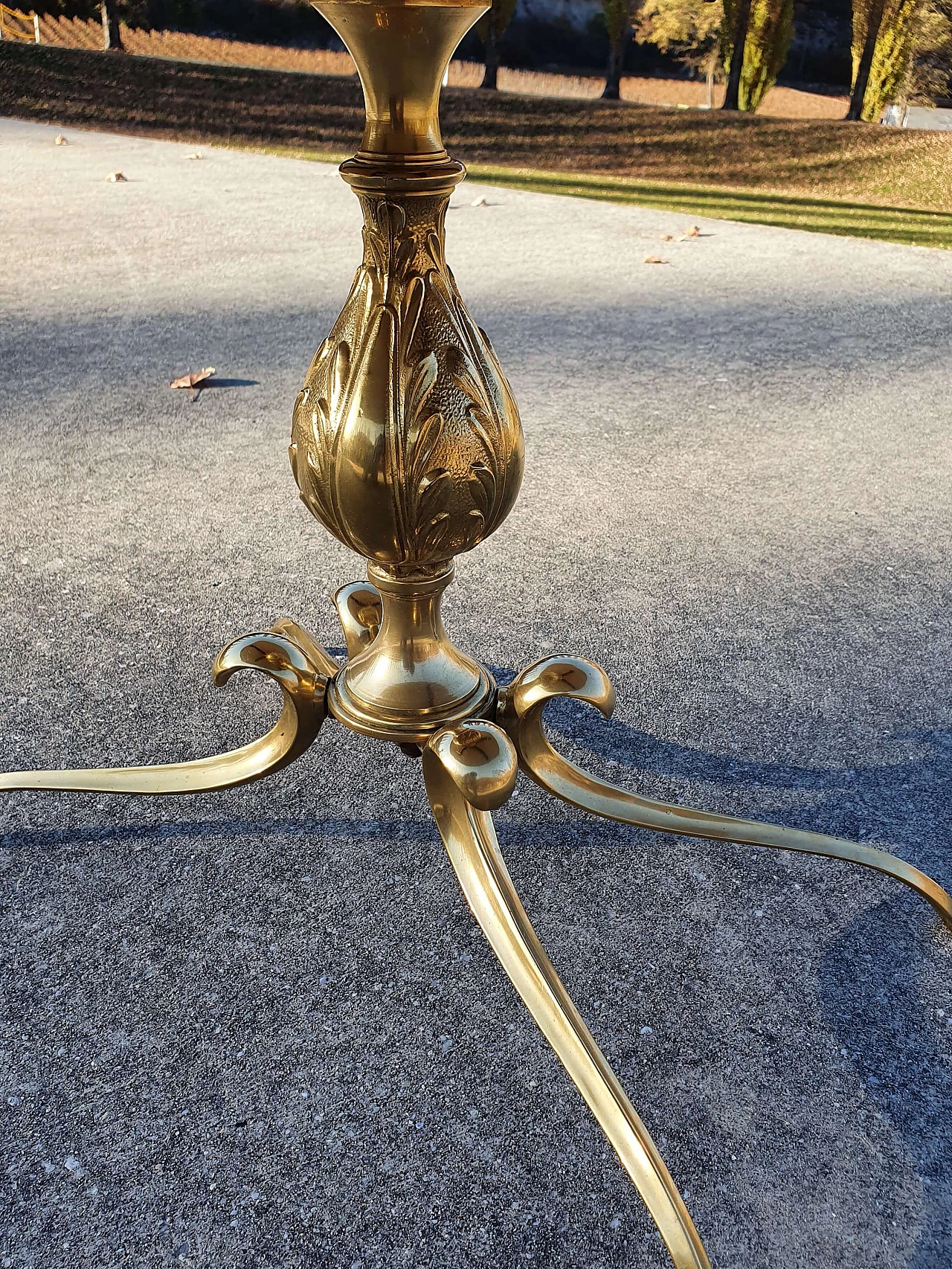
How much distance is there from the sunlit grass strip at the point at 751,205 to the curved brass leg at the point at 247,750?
4520mm

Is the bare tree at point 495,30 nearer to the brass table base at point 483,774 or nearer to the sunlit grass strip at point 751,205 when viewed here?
the sunlit grass strip at point 751,205

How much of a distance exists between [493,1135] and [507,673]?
0.78 m

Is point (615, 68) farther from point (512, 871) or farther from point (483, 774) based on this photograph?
point (483, 774)

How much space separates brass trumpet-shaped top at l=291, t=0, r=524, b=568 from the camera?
0.91 meters

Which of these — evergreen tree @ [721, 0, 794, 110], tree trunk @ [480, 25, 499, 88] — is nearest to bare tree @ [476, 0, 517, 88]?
tree trunk @ [480, 25, 499, 88]

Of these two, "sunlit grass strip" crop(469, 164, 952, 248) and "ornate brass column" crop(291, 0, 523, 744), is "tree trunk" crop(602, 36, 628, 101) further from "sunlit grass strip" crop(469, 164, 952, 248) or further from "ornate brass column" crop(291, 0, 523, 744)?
"ornate brass column" crop(291, 0, 523, 744)

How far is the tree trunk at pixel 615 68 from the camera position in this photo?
8992 mm

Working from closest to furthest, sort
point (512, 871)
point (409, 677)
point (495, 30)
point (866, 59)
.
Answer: point (409, 677) → point (512, 871) → point (866, 59) → point (495, 30)

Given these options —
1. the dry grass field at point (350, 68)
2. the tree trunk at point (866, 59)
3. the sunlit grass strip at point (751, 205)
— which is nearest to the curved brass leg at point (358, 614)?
the sunlit grass strip at point (751, 205)

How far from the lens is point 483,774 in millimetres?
964

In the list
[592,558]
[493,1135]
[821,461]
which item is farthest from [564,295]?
[493,1135]

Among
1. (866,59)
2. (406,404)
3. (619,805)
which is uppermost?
(866,59)

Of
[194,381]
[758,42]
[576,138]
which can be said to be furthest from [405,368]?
[758,42]

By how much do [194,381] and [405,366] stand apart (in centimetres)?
202
